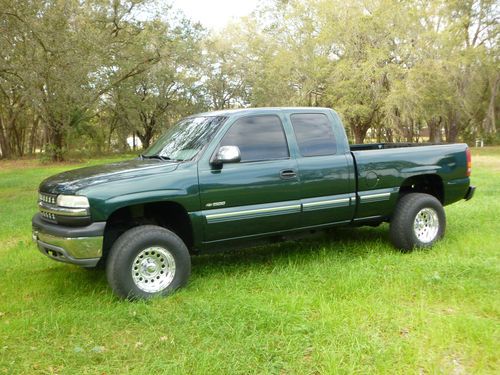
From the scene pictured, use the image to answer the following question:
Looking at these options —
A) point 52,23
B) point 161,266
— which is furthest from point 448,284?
point 52,23

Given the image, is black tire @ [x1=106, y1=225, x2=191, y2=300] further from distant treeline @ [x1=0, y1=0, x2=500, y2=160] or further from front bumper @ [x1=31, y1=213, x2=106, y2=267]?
distant treeline @ [x1=0, y1=0, x2=500, y2=160]

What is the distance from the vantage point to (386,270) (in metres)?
5.53

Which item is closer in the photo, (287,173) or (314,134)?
(287,173)

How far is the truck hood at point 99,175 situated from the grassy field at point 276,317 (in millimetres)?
1150

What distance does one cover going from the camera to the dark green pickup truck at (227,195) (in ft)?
15.5

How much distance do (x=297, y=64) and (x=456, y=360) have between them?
2689 centimetres

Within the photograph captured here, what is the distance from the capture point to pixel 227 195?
520cm

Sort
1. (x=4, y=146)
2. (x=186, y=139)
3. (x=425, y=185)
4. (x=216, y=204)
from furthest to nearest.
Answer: (x=4, y=146) → (x=425, y=185) → (x=186, y=139) → (x=216, y=204)

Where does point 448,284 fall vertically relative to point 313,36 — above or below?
below

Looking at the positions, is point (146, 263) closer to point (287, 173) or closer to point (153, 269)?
point (153, 269)

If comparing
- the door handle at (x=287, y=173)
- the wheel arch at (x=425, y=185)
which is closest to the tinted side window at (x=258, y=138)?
the door handle at (x=287, y=173)

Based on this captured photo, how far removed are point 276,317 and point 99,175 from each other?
2.27 m

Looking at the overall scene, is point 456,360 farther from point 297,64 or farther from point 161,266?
point 297,64

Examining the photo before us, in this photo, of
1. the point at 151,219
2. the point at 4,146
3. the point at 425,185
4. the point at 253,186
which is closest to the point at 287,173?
the point at 253,186
